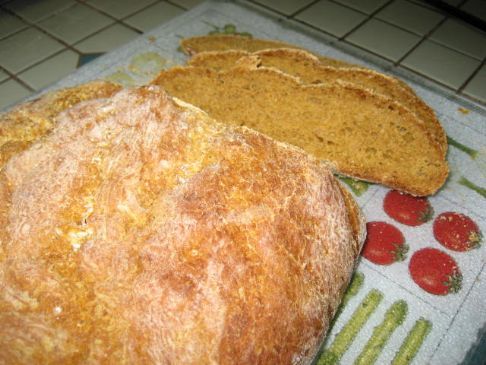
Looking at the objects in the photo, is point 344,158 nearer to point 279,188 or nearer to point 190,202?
point 279,188

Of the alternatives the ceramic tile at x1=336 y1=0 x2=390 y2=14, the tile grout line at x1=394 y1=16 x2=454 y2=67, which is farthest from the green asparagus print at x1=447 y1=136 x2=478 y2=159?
the ceramic tile at x1=336 y1=0 x2=390 y2=14

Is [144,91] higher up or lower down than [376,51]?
higher up

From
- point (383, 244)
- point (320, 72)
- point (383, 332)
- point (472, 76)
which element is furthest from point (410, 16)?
point (383, 332)

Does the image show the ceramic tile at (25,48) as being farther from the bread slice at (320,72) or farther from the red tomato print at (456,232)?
the red tomato print at (456,232)

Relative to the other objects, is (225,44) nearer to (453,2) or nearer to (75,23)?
(75,23)

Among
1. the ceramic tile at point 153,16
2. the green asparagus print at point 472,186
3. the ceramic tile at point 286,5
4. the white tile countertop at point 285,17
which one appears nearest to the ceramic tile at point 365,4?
the white tile countertop at point 285,17

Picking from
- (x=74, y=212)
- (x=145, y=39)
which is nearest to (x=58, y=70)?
(x=145, y=39)
